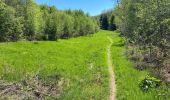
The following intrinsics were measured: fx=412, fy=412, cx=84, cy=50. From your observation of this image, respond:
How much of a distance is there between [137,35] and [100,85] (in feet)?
44.7

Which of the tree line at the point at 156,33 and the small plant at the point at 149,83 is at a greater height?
the tree line at the point at 156,33

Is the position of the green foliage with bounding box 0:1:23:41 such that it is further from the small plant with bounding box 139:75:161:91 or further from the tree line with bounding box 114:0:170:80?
the small plant with bounding box 139:75:161:91

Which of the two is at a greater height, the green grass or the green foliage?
the green foliage

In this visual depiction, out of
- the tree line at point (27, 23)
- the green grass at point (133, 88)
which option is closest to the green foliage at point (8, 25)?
the tree line at point (27, 23)

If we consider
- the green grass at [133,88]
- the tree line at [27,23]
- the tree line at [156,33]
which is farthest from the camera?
the tree line at [27,23]

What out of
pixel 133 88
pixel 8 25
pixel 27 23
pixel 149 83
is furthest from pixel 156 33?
pixel 27 23

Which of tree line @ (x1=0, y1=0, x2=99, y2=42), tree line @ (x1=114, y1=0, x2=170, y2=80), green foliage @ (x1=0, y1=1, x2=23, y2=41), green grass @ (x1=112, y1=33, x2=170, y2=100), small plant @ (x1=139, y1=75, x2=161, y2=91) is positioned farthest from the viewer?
tree line @ (x1=0, y1=0, x2=99, y2=42)

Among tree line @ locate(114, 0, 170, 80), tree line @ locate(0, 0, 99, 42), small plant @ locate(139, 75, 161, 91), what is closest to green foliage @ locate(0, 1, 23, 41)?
tree line @ locate(0, 0, 99, 42)

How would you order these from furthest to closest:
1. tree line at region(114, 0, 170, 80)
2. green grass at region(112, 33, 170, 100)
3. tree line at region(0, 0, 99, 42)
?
tree line at region(0, 0, 99, 42) → tree line at region(114, 0, 170, 80) → green grass at region(112, 33, 170, 100)

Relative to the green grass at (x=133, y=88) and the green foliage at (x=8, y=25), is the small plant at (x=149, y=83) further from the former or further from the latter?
the green foliage at (x=8, y=25)

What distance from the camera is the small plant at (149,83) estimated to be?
24438 millimetres

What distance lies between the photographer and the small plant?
962 inches

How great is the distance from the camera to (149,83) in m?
24.9

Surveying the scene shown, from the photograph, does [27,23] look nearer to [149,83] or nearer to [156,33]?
[156,33]
